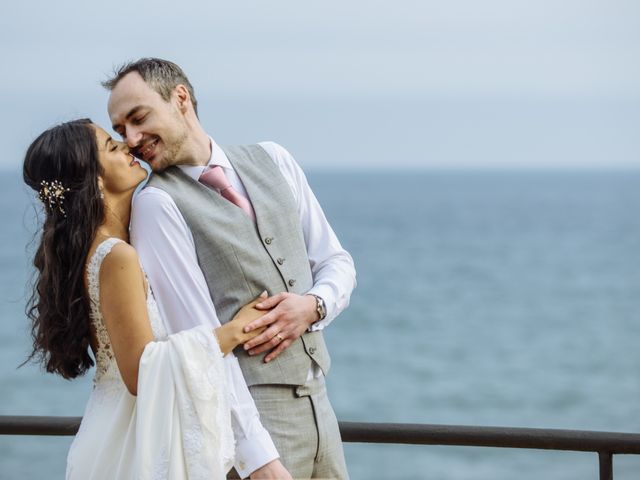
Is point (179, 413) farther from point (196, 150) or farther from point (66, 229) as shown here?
point (196, 150)

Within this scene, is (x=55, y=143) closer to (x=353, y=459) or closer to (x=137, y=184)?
(x=137, y=184)

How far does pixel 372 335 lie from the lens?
30.2 metres

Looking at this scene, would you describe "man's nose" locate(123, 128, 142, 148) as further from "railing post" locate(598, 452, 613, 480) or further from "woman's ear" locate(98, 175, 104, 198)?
"railing post" locate(598, 452, 613, 480)

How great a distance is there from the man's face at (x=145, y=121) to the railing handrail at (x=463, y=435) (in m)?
0.67

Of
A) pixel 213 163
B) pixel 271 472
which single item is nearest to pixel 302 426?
pixel 271 472

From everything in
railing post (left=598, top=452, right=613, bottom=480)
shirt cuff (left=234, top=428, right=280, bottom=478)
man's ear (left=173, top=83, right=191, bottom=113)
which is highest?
man's ear (left=173, top=83, right=191, bottom=113)

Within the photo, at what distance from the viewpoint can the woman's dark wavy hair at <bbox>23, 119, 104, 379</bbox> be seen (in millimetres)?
2342

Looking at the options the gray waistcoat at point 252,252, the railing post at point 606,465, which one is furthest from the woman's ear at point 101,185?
the railing post at point 606,465

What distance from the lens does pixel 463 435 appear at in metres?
2.52

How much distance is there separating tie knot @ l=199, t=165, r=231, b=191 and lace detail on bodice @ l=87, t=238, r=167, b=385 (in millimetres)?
279

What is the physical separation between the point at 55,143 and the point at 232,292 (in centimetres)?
51

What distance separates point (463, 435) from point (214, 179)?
0.83 m

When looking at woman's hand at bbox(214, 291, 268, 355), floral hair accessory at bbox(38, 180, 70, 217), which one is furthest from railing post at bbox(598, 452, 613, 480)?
floral hair accessory at bbox(38, 180, 70, 217)

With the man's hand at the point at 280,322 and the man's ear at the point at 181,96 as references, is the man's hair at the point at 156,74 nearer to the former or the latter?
the man's ear at the point at 181,96
